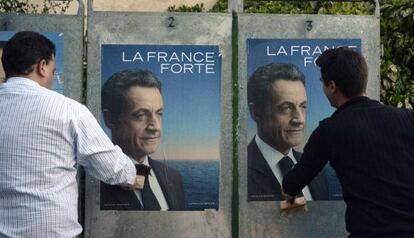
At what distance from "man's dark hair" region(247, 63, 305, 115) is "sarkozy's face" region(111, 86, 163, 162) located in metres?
0.62

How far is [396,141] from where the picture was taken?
2820mm

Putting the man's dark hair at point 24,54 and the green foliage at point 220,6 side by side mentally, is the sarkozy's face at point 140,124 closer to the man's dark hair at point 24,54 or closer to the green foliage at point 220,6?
the man's dark hair at point 24,54

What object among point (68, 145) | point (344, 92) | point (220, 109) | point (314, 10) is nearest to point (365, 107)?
point (344, 92)

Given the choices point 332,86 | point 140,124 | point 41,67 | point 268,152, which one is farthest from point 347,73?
point 140,124

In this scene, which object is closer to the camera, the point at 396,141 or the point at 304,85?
the point at 396,141

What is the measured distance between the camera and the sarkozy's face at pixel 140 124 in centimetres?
436

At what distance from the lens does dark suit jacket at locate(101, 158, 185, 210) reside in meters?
4.34

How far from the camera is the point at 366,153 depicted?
2.83 meters

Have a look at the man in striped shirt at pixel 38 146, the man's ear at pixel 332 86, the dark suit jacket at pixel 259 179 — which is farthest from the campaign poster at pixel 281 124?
the man in striped shirt at pixel 38 146

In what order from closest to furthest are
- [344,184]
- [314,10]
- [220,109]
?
1. [344,184]
2. [220,109]
3. [314,10]

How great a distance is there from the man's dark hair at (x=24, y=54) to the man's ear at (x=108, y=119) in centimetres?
134

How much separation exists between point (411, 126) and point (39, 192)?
161 cm

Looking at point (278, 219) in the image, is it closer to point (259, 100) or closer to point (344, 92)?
point (259, 100)

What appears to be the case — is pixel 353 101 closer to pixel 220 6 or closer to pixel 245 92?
pixel 245 92
